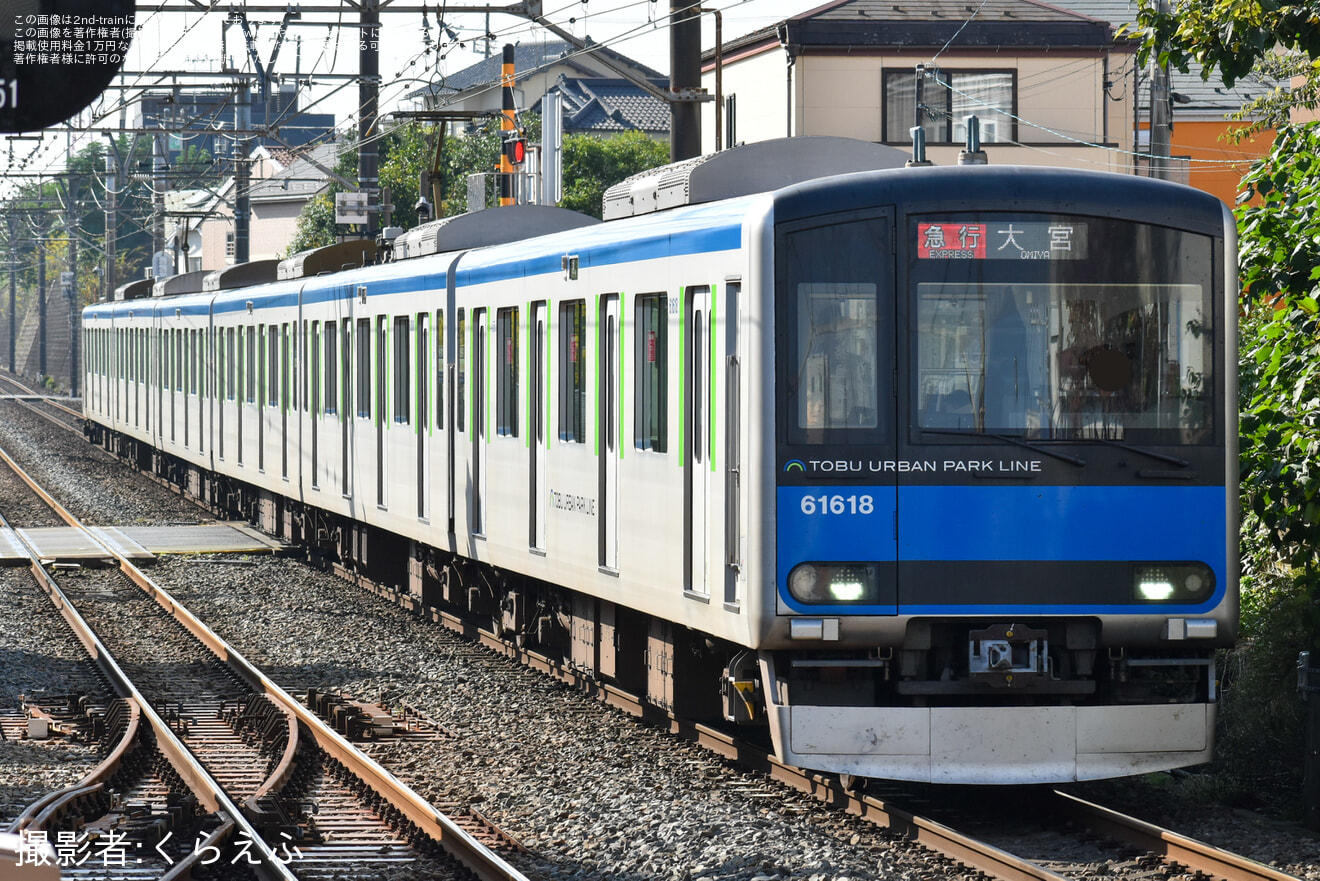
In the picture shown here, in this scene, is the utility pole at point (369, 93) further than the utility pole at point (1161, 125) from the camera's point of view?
Yes

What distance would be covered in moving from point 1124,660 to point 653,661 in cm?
282

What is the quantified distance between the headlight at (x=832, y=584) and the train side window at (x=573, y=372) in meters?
2.90

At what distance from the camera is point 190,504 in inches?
1056

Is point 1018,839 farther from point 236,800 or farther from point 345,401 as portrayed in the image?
point 345,401

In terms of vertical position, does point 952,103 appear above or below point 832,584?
above

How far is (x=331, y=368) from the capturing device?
17.4m

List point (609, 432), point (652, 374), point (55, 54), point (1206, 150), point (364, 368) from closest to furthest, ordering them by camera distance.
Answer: point (55, 54) → point (652, 374) → point (609, 432) → point (364, 368) → point (1206, 150)

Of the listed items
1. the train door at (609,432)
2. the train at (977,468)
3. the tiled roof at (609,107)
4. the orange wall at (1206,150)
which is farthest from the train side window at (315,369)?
the tiled roof at (609,107)

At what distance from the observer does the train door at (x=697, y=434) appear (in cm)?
847

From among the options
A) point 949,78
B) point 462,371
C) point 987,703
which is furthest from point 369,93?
point 987,703

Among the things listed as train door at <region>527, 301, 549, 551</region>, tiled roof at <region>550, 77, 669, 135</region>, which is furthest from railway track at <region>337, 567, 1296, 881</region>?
tiled roof at <region>550, 77, 669, 135</region>

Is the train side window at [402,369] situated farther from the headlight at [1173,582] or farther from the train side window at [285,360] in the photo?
the headlight at [1173,582]

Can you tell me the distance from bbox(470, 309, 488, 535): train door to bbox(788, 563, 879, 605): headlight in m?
5.14

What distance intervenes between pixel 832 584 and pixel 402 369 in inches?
299
